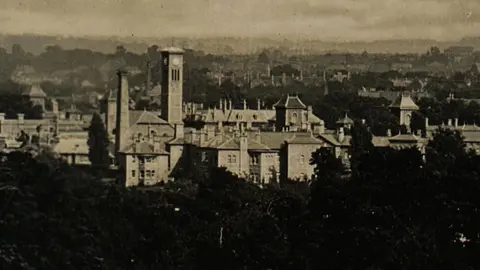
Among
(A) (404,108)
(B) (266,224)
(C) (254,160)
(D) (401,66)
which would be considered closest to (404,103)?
(A) (404,108)

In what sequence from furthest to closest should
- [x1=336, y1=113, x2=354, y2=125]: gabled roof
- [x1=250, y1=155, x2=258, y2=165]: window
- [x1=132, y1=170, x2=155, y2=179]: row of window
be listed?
[x1=336, y1=113, x2=354, y2=125]: gabled roof → [x1=250, y1=155, x2=258, y2=165]: window → [x1=132, y1=170, x2=155, y2=179]: row of window

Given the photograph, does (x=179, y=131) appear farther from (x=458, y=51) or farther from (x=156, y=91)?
(x=458, y=51)

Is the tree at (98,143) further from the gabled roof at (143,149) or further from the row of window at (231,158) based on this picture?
the row of window at (231,158)

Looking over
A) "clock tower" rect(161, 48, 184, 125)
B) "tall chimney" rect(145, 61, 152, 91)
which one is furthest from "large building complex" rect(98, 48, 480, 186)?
"tall chimney" rect(145, 61, 152, 91)

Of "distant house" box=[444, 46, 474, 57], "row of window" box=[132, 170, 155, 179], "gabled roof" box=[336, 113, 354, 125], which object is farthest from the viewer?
"gabled roof" box=[336, 113, 354, 125]

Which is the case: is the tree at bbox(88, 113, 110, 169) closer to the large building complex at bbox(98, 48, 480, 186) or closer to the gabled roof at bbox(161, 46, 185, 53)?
the large building complex at bbox(98, 48, 480, 186)

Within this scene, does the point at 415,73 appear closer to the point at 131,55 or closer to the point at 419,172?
the point at 131,55

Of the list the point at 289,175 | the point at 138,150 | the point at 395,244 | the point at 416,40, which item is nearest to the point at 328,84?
the point at 416,40

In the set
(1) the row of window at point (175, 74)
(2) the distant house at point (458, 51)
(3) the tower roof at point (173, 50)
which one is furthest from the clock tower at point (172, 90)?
(2) the distant house at point (458, 51)
